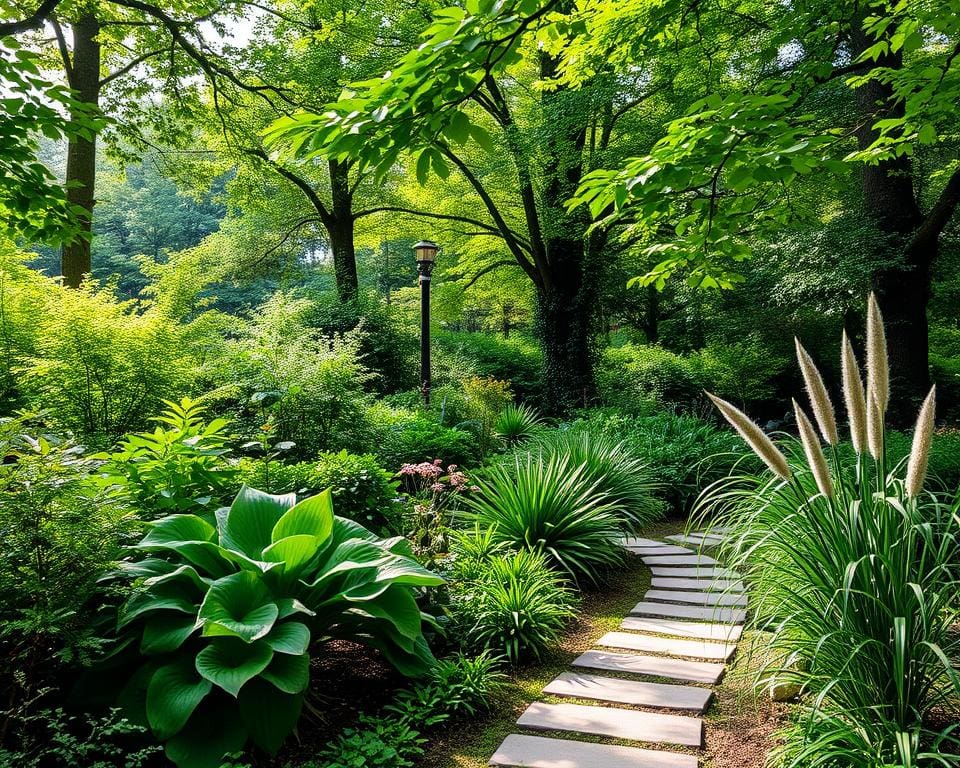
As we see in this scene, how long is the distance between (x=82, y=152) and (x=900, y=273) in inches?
454

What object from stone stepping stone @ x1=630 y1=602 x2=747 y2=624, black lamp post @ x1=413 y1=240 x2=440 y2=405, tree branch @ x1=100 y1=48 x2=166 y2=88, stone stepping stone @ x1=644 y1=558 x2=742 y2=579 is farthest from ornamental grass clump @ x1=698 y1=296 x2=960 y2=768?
tree branch @ x1=100 y1=48 x2=166 y2=88

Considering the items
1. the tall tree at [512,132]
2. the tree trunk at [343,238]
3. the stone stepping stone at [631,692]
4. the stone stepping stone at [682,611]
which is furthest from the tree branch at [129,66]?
the stone stepping stone at [631,692]

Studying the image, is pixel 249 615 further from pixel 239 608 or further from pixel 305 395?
pixel 305 395

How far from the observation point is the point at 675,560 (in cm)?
521

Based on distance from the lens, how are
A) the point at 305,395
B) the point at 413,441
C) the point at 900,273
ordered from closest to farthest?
the point at 305,395 < the point at 413,441 < the point at 900,273

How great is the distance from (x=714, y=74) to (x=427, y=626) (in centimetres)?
658

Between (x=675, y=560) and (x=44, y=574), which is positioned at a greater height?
(x=44, y=574)

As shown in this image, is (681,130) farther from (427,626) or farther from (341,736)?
(341,736)

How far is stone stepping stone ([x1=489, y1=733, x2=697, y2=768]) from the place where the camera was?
241cm

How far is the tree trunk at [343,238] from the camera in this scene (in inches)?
573

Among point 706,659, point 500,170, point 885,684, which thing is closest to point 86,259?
point 500,170

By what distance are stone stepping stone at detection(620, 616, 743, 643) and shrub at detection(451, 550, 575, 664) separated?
421mm

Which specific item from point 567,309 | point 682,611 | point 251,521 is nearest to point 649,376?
point 567,309

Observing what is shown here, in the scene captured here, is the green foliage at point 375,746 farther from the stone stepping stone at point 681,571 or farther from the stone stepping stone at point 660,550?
the stone stepping stone at point 660,550
